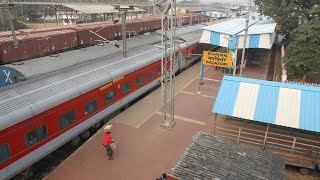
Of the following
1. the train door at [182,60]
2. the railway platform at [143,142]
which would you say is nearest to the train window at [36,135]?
the railway platform at [143,142]

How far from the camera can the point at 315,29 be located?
68.9 feet

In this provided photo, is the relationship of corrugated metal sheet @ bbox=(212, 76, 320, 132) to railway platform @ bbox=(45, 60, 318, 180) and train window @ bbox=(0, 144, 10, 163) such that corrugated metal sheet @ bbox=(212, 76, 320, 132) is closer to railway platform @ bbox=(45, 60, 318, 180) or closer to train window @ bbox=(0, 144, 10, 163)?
railway platform @ bbox=(45, 60, 318, 180)

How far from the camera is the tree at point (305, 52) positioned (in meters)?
20.5

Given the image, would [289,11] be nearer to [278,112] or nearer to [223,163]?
[278,112]

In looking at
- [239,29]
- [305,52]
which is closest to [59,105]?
[305,52]

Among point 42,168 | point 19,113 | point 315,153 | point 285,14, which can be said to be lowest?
point 42,168

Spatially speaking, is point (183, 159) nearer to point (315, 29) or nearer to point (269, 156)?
point (269, 156)

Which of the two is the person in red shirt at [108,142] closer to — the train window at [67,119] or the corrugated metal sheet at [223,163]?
the train window at [67,119]

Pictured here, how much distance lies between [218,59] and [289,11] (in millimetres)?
16080

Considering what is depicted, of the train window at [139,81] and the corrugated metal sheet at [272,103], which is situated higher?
the corrugated metal sheet at [272,103]

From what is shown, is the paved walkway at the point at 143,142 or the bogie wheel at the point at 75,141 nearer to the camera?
the paved walkway at the point at 143,142

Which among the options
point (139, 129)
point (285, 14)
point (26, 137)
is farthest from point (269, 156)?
point (285, 14)

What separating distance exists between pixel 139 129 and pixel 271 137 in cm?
730

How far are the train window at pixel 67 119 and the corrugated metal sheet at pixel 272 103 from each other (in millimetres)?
7000
